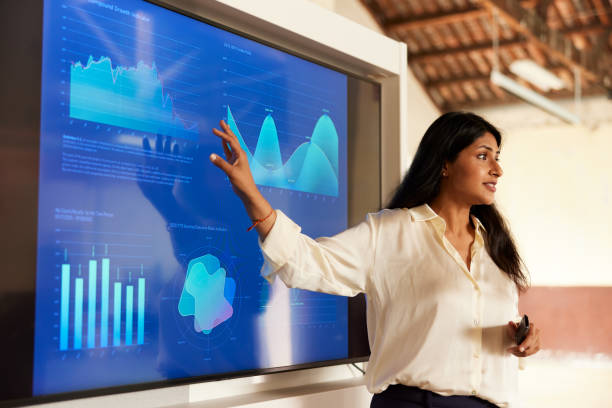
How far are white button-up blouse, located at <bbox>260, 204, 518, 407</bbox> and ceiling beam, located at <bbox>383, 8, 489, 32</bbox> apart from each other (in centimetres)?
803

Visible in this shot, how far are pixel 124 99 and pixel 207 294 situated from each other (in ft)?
2.15

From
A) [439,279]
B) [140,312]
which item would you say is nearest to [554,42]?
[439,279]

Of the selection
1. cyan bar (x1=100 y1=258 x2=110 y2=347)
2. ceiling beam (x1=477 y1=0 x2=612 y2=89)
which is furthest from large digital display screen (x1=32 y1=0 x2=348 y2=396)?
ceiling beam (x1=477 y1=0 x2=612 y2=89)

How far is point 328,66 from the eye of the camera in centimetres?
263

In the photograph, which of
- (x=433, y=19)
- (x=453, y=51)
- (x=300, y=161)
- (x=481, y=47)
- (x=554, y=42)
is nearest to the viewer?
(x=300, y=161)

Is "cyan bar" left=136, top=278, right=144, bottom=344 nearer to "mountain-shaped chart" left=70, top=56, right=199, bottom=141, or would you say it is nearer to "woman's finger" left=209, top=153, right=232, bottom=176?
"mountain-shaped chart" left=70, top=56, right=199, bottom=141

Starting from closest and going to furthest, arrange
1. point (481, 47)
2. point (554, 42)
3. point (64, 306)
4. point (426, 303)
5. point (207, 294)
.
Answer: point (64, 306) < point (426, 303) < point (207, 294) < point (554, 42) < point (481, 47)

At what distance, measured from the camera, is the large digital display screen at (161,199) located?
5.63 feet

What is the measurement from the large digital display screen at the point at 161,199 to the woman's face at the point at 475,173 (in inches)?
25.2

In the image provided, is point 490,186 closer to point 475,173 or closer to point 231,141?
point 475,173

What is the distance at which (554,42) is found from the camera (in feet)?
29.2

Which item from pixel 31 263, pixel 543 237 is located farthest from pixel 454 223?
pixel 543 237

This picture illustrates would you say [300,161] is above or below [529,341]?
above

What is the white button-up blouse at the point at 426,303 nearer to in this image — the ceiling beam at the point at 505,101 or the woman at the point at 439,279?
the woman at the point at 439,279
